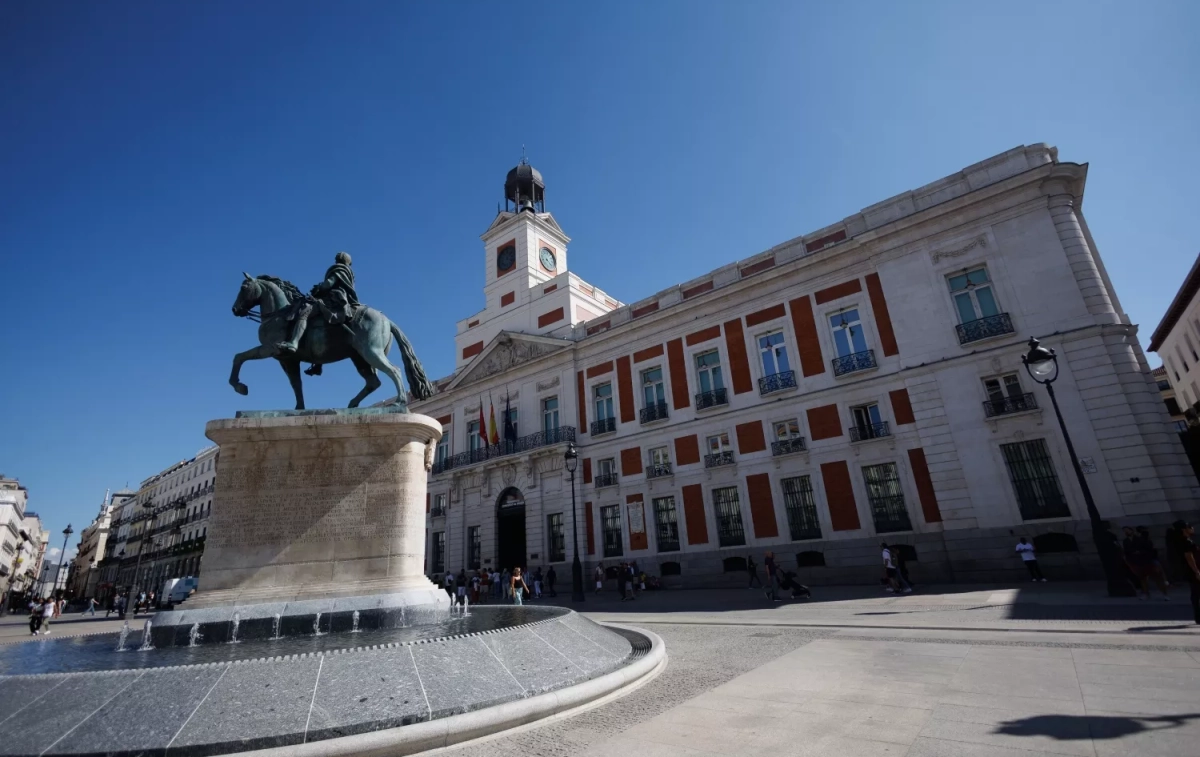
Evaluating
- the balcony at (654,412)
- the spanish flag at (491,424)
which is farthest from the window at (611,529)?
the spanish flag at (491,424)

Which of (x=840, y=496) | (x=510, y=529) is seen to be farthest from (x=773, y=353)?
(x=510, y=529)

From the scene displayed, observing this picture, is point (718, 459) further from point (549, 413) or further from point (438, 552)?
point (438, 552)

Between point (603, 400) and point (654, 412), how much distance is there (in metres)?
3.46

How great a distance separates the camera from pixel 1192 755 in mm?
3045

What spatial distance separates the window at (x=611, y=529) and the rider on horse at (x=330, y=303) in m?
18.7

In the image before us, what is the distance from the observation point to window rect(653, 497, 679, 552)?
23109 mm

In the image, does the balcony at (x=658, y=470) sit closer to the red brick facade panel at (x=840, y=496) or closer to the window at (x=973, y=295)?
the red brick facade panel at (x=840, y=496)

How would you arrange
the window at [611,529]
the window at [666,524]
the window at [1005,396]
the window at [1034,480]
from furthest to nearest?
the window at [611,529] < the window at [666,524] < the window at [1005,396] < the window at [1034,480]

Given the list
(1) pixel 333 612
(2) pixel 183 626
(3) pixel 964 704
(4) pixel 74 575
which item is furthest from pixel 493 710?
(4) pixel 74 575

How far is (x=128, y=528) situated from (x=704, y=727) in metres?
95.2

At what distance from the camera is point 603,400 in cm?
2755

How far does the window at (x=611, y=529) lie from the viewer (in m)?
24.8

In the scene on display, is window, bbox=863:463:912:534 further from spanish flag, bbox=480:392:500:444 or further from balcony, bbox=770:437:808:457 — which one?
spanish flag, bbox=480:392:500:444

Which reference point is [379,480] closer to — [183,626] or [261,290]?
[183,626]
